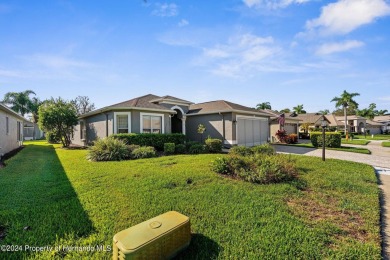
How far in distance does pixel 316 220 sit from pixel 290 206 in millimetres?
674

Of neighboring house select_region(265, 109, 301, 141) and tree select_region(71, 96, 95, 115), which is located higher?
tree select_region(71, 96, 95, 115)

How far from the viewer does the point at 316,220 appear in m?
4.02

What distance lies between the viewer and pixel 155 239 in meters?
2.52

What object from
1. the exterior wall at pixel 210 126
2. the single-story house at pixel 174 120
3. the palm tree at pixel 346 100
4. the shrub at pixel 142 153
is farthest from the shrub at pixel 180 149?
the palm tree at pixel 346 100

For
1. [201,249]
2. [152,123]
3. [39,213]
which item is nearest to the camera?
[201,249]

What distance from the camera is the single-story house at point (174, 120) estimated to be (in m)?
14.7

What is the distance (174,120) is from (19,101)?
3514 centimetres

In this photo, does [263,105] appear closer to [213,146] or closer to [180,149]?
[213,146]

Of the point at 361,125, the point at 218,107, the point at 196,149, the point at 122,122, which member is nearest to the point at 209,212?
the point at 196,149

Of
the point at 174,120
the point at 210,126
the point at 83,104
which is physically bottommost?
the point at 210,126

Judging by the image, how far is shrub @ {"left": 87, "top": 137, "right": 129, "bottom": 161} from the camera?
429 inches

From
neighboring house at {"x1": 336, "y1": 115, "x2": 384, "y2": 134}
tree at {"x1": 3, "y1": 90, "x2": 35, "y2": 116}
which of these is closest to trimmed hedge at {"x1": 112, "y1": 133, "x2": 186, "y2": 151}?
tree at {"x1": 3, "y1": 90, "x2": 35, "y2": 116}

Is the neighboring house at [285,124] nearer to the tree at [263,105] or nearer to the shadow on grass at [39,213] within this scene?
the tree at [263,105]

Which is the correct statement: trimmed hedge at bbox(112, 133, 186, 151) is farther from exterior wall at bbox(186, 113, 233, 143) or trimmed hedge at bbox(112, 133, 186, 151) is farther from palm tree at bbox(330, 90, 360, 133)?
palm tree at bbox(330, 90, 360, 133)
